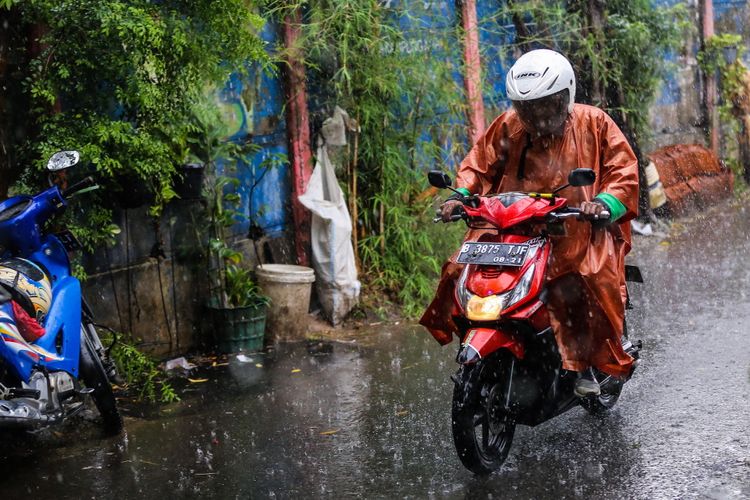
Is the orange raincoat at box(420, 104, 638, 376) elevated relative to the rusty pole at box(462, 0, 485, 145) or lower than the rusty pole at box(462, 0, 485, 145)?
lower

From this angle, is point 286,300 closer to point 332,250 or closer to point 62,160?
point 332,250

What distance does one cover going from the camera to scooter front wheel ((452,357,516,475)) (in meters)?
4.81

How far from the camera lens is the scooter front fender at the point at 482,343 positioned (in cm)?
470

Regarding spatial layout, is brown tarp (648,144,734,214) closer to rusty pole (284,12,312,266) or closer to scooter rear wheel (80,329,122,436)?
rusty pole (284,12,312,266)

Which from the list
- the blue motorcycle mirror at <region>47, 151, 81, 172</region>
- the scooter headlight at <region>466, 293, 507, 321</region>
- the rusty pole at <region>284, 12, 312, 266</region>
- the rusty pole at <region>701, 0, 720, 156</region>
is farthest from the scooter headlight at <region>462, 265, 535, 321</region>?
the rusty pole at <region>701, 0, 720, 156</region>

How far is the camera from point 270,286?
8141 millimetres

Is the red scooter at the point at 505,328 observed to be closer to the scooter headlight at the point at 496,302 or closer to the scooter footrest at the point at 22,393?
the scooter headlight at the point at 496,302

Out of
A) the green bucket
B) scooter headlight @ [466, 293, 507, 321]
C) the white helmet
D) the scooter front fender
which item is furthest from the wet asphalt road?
the white helmet

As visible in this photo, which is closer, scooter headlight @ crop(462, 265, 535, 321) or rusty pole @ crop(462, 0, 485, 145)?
scooter headlight @ crop(462, 265, 535, 321)

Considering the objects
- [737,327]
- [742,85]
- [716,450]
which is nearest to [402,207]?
[737,327]

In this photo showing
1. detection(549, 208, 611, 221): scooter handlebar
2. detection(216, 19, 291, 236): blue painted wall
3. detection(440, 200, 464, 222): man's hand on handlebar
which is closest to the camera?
detection(549, 208, 611, 221): scooter handlebar

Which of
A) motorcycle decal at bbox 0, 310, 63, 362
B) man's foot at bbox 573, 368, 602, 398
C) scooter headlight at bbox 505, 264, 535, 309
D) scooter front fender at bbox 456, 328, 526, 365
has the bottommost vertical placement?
man's foot at bbox 573, 368, 602, 398

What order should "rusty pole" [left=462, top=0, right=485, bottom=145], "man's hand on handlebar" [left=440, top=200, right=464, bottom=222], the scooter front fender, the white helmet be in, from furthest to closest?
1. "rusty pole" [left=462, top=0, right=485, bottom=145]
2. "man's hand on handlebar" [left=440, top=200, right=464, bottom=222]
3. the white helmet
4. the scooter front fender

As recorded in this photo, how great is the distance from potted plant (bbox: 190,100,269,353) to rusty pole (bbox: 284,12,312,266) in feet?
2.77
